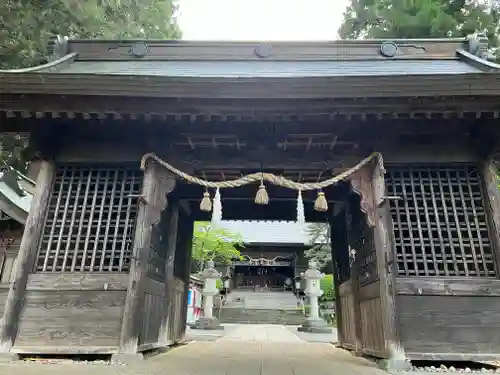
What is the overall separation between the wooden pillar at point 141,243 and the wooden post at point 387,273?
3.21m

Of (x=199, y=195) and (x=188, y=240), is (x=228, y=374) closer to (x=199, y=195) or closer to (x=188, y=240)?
(x=199, y=195)

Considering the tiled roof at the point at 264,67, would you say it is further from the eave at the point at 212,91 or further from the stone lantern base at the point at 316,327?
the stone lantern base at the point at 316,327

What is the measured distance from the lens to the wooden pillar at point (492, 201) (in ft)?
18.3

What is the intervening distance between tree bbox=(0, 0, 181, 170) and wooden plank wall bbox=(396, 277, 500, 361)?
7.18m

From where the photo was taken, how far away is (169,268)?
770cm

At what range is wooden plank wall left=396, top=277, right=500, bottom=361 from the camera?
522 cm

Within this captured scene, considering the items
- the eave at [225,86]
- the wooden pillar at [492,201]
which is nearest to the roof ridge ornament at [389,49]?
the eave at [225,86]

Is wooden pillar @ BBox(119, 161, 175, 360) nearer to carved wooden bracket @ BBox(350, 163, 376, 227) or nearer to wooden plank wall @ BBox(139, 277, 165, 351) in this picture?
wooden plank wall @ BBox(139, 277, 165, 351)

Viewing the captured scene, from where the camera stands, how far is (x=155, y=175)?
19.5 feet

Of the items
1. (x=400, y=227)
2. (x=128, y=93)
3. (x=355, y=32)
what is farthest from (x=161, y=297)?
(x=355, y=32)

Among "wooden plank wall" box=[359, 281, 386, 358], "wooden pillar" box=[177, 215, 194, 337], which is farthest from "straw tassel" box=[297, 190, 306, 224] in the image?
"wooden pillar" box=[177, 215, 194, 337]

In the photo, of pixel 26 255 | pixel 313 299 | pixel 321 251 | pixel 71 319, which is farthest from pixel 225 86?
pixel 321 251

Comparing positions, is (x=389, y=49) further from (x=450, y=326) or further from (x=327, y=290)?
(x=327, y=290)

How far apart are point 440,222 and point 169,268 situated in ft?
16.6
